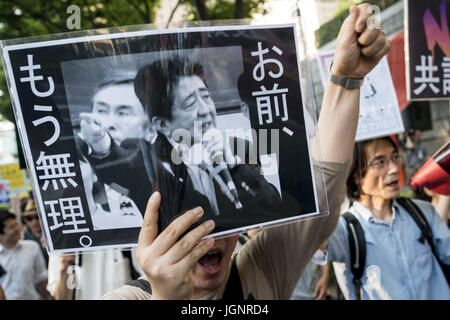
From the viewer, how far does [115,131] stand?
3.99 feet

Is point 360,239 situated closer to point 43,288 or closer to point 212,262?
point 212,262

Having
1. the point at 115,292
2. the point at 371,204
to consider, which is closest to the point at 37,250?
the point at 371,204

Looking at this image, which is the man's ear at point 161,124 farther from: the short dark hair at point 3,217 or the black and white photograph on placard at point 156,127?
the short dark hair at point 3,217

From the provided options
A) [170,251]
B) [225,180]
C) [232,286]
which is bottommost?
[232,286]

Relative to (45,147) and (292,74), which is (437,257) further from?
(45,147)

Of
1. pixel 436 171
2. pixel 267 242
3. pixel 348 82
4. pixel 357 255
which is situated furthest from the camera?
pixel 357 255

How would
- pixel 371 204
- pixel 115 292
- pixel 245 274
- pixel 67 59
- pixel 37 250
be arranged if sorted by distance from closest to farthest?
pixel 67 59 < pixel 115 292 < pixel 245 274 < pixel 371 204 < pixel 37 250

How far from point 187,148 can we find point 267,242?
0.56 metres

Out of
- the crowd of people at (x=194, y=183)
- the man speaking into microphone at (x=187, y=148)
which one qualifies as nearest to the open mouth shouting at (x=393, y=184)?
the crowd of people at (x=194, y=183)

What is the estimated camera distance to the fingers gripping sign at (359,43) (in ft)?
4.34

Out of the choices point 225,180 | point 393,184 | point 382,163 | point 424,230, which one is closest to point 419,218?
point 424,230

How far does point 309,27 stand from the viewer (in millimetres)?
1592

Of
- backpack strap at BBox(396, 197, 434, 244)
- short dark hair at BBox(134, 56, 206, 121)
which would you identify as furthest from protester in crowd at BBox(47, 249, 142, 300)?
short dark hair at BBox(134, 56, 206, 121)
